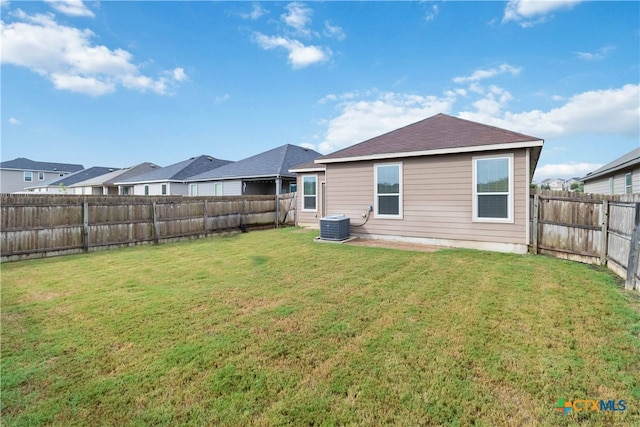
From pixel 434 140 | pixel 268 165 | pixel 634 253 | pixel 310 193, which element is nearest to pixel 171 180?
pixel 268 165

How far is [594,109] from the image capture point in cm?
1856

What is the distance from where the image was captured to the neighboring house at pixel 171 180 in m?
21.9


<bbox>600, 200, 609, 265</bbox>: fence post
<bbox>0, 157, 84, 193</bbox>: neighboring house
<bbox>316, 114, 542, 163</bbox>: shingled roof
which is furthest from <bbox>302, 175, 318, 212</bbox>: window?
<bbox>0, 157, 84, 193</bbox>: neighboring house

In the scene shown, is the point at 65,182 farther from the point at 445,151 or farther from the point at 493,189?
the point at 493,189

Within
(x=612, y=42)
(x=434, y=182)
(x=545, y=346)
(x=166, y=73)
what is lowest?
(x=545, y=346)

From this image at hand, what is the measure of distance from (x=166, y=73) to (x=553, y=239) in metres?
17.7

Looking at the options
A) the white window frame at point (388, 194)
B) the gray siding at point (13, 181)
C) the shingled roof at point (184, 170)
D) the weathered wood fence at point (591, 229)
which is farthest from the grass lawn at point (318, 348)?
the gray siding at point (13, 181)

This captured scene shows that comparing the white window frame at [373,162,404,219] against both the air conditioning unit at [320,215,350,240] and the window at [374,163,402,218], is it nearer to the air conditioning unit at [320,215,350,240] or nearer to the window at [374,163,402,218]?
the window at [374,163,402,218]

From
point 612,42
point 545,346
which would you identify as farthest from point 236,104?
point 545,346

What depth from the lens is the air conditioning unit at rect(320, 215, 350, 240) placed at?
9273 millimetres

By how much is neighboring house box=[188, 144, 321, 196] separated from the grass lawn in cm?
1235

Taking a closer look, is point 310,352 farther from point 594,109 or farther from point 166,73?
point 594,109

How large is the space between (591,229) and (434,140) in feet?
14.0

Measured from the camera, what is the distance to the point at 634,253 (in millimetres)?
4602
